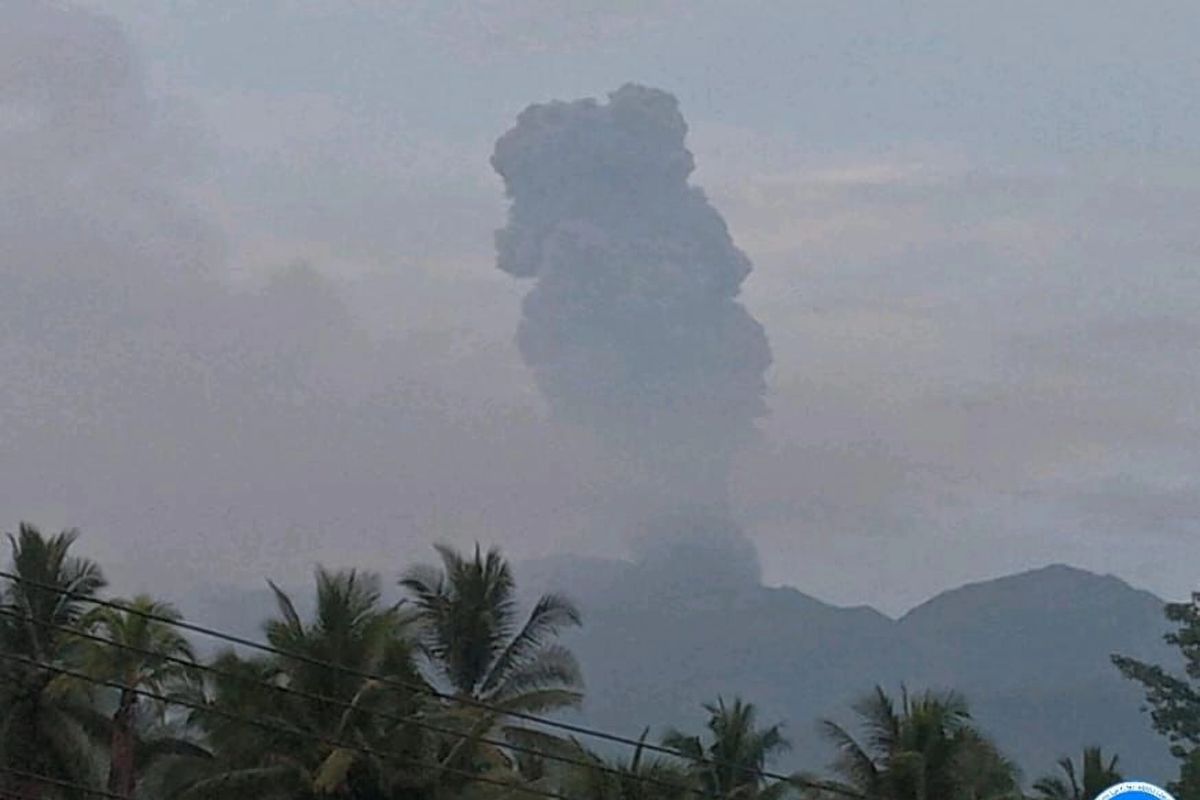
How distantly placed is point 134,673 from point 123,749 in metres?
1.48

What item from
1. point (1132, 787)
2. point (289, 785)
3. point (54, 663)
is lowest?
point (1132, 787)

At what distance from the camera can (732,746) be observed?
55688mm

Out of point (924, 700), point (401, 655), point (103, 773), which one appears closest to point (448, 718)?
point (401, 655)

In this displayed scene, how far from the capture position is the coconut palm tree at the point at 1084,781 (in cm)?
5706

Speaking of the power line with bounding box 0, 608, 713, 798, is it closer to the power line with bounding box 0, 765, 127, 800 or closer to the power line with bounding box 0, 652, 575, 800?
the power line with bounding box 0, 652, 575, 800

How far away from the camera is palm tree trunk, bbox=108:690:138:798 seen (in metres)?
43.7

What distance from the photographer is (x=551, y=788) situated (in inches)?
1689

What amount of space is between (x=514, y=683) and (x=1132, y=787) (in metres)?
36.0

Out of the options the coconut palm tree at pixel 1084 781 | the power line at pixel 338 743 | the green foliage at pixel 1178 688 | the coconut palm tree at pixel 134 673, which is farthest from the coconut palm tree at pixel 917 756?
the green foliage at pixel 1178 688

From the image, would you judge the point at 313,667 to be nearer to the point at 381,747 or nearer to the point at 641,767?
the point at 381,747

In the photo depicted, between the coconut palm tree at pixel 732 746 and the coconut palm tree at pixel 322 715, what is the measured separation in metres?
11.2

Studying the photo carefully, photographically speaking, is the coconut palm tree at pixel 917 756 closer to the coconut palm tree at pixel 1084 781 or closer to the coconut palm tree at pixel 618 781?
the coconut palm tree at pixel 618 781

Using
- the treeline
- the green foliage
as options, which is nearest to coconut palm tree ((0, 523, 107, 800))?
the treeline

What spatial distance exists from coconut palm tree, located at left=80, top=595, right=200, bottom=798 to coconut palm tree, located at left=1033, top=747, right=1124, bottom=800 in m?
21.5
